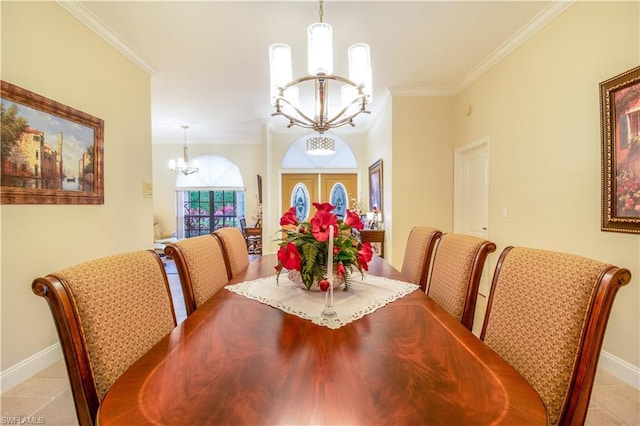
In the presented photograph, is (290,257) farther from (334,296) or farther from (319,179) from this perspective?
(319,179)

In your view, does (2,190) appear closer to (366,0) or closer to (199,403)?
(199,403)

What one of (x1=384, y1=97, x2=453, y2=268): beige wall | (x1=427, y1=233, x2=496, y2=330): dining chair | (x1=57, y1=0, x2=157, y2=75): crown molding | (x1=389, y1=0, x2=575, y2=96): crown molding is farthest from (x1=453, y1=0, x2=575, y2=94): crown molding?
(x1=57, y1=0, x2=157, y2=75): crown molding

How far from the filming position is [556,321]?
2.84 ft

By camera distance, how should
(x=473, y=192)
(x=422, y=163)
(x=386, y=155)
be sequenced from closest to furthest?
1. (x=473, y=192)
2. (x=422, y=163)
3. (x=386, y=155)

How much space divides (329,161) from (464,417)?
6108mm

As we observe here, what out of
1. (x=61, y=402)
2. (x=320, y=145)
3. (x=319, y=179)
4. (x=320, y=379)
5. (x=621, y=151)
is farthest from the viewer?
(x=319, y=179)

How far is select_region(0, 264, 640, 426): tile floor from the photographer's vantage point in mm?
1624

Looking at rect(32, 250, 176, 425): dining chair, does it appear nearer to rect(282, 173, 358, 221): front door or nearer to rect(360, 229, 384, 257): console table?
rect(360, 229, 384, 257): console table

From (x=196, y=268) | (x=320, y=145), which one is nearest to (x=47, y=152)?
(x=196, y=268)

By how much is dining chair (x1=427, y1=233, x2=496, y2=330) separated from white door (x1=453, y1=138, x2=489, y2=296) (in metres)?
2.17

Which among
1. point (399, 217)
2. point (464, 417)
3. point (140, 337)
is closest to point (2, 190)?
point (140, 337)

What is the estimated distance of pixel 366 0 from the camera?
2.24 meters

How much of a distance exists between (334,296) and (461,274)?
0.61m

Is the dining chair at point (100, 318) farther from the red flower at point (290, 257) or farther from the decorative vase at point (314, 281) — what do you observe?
the decorative vase at point (314, 281)
